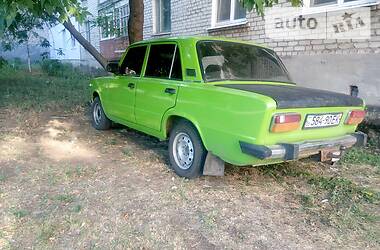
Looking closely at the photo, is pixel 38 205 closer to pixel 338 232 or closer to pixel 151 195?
pixel 151 195

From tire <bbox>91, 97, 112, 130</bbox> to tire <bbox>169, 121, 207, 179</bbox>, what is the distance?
7.60 ft

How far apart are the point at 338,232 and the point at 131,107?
124 inches

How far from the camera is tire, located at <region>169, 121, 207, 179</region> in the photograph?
3840 millimetres

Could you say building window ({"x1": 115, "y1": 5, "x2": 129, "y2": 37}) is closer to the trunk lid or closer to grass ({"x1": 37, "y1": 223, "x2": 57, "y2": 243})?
the trunk lid

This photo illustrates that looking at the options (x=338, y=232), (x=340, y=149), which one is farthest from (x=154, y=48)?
(x=338, y=232)

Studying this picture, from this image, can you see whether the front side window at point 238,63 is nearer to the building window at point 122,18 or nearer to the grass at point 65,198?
the grass at point 65,198

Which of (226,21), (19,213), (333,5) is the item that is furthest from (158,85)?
(226,21)

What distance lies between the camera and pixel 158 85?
14.3 feet

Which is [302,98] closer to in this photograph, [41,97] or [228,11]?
[228,11]

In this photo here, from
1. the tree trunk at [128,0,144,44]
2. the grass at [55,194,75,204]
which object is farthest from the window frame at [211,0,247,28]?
the grass at [55,194,75,204]

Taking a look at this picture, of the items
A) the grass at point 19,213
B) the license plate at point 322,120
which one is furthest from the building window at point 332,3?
the grass at point 19,213

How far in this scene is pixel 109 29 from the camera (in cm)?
1259

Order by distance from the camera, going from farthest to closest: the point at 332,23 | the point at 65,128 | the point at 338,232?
1. the point at 65,128
2. the point at 332,23
3. the point at 338,232

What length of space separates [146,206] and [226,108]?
1.24 meters
